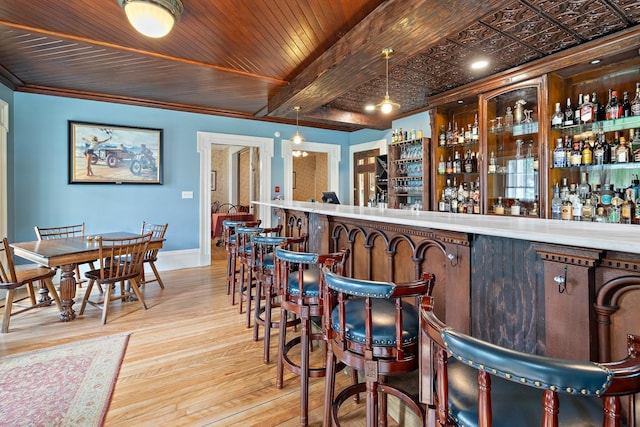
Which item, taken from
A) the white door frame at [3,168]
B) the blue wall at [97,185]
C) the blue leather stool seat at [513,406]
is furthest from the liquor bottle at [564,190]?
the white door frame at [3,168]

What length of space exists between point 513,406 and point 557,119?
300 cm

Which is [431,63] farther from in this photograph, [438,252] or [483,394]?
[483,394]

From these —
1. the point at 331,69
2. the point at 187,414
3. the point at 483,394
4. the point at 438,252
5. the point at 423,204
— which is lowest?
the point at 187,414

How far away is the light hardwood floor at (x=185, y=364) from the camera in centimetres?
174

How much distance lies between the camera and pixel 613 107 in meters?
2.64

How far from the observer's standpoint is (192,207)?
17.1 feet

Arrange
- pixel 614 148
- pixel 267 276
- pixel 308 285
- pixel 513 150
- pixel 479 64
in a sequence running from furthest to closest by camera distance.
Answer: pixel 513 150
pixel 479 64
pixel 614 148
pixel 267 276
pixel 308 285

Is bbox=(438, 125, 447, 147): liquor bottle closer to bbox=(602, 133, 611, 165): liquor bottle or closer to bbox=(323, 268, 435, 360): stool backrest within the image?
bbox=(602, 133, 611, 165): liquor bottle

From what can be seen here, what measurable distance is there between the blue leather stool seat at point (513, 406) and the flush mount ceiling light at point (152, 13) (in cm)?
279

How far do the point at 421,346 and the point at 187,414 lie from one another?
4.85 feet

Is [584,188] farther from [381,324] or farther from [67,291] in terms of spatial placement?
[67,291]

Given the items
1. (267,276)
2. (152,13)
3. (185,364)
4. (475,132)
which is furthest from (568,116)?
(185,364)

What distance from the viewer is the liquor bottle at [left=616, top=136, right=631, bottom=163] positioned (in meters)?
2.57

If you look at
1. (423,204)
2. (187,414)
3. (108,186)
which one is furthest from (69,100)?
(423,204)
